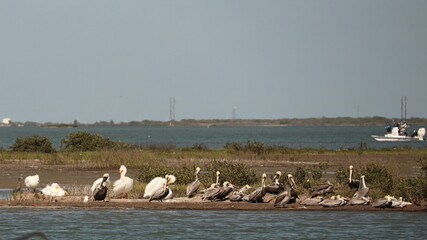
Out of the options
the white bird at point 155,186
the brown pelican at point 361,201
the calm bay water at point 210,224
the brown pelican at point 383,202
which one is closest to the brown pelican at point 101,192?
the calm bay water at point 210,224

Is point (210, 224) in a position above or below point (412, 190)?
below

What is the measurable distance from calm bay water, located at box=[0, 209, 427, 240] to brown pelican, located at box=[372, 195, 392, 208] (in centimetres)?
26

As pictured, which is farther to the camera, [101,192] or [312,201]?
[101,192]

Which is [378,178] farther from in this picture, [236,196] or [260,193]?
[236,196]

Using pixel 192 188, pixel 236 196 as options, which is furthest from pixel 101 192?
pixel 236 196

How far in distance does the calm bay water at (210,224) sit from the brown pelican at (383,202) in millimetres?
261

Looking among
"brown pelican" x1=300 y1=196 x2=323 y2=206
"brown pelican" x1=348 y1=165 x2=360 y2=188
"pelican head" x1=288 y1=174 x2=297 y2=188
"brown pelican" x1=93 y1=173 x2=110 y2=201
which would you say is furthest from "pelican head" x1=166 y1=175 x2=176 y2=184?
"brown pelican" x1=348 y1=165 x2=360 y2=188

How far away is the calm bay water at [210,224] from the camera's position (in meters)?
18.7

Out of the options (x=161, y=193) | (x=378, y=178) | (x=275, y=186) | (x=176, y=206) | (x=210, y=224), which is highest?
(x=378, y=178)

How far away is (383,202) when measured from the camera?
21.9 m

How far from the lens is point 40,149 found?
48750 mm

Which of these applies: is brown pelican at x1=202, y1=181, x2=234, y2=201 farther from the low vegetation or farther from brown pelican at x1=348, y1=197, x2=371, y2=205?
brown pelican at x1=348, y1=197, x2=371, y2=205

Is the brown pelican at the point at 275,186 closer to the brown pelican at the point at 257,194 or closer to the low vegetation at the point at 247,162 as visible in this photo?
the brown pelican at the point at 257,194

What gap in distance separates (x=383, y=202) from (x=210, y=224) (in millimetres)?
5200
